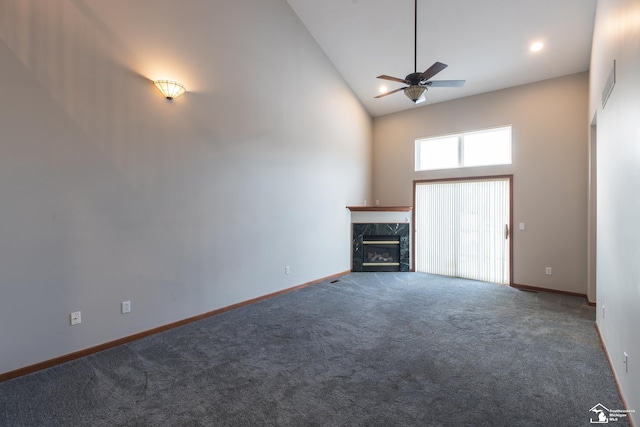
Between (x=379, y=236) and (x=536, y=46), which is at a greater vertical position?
(x=536, y=46)

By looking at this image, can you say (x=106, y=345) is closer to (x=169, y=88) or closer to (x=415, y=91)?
(x=169, y=88)

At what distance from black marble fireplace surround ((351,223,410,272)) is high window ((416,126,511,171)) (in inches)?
55.2

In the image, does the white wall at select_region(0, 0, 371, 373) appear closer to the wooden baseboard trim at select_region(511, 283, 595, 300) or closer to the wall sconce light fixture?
the wall sconce light fixture

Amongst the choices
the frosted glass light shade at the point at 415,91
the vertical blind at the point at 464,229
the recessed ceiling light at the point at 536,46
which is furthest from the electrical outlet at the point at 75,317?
the recessed ceiling light at the point at 536,46

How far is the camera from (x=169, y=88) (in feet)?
11.2

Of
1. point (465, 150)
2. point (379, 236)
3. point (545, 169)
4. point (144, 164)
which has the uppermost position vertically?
point (465, 150)

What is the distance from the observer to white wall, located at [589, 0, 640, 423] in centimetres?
185

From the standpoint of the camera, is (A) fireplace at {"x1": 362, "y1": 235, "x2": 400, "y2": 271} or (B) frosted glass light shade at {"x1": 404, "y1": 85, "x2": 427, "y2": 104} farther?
(A) fireplace at {"x1": 362, "y1": 235, "x2": 400, "y2": 271}

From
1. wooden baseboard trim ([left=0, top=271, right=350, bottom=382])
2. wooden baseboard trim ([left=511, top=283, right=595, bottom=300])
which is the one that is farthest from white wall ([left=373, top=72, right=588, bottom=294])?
wooden baseboard trim ([left=0, top=271, right=350, bottom=382])

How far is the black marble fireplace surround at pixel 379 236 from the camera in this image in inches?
260

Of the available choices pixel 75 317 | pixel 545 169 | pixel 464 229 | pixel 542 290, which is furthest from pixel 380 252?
pixel 75 317

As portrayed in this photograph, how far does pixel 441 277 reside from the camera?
19.9 feet

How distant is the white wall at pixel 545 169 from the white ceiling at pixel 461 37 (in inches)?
10.5

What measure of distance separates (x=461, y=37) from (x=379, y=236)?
3.90 m
